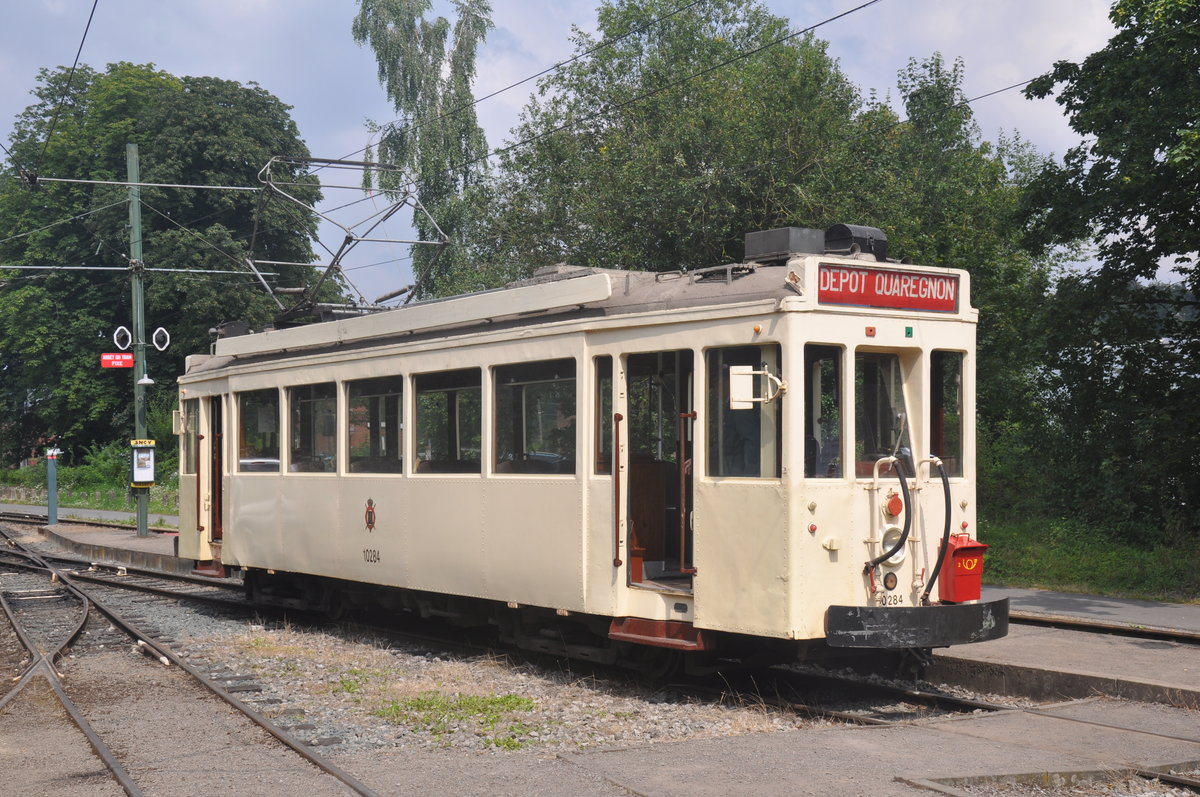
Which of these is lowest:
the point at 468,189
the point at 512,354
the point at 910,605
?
the point at 910,605

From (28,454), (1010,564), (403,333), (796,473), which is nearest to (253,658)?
(403,333)

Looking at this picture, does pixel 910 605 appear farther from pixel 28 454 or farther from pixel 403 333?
pixel 28 454

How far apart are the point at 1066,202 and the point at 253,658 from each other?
1196 cm

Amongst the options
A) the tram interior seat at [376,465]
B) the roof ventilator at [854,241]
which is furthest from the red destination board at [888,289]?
the tram interior seat at [376,465]

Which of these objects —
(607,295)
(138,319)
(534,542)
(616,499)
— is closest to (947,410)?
(616,499)

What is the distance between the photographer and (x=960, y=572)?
29.0ft

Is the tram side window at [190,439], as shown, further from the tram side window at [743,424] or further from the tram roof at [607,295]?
the tram side window at [743,424]

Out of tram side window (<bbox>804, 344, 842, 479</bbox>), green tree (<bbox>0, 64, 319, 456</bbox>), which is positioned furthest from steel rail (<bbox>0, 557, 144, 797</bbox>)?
green tree (<bbox>0, 64, 319, 456</bbox>)

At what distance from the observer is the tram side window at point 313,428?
12.8 metres

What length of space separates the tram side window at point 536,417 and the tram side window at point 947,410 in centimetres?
258

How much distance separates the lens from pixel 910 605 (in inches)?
343

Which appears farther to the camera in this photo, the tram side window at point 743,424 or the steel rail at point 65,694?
the tram side window at point 743,424

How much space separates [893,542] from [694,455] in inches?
56.7

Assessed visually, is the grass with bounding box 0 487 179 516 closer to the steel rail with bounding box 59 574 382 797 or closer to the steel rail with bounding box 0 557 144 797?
the steel rail with bounding box 0 557 144 797
